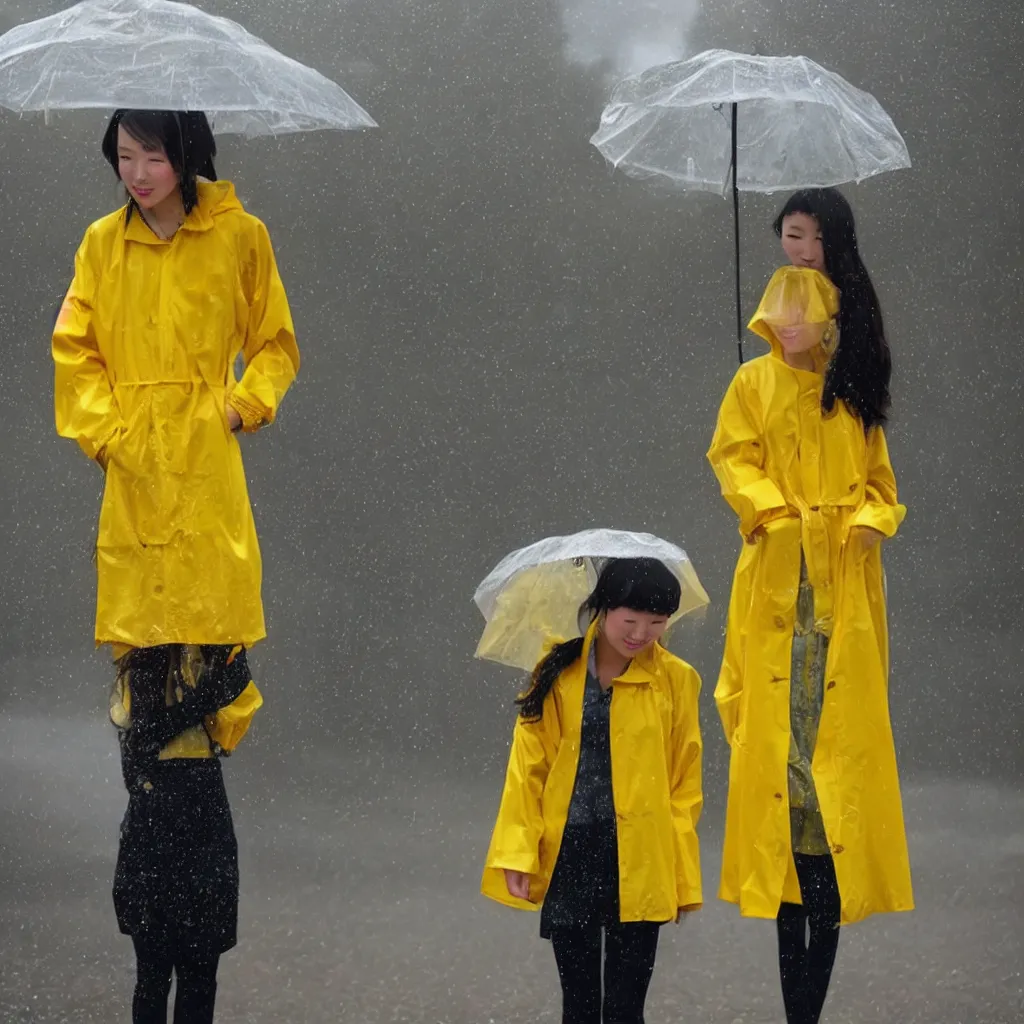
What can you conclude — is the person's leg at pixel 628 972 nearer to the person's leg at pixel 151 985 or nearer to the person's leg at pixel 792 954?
the person's leg at pixel 792 954

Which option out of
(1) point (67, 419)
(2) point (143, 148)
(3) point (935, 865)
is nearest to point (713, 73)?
(2) point (143, 148)

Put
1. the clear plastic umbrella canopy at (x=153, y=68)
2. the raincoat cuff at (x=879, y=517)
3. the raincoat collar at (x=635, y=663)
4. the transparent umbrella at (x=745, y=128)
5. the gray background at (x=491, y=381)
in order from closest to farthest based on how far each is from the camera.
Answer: the clear plastic umbrella canopy at (x=153, y=68) < the raincoat collar at (x=635, y=663) < the raincoat cuff at (x=879, y=517) < the transparent umbrella at (x=745, y=128) < the gray background at (x=491, y=381)

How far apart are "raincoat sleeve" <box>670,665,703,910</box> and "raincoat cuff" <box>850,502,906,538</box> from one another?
0.43 metres

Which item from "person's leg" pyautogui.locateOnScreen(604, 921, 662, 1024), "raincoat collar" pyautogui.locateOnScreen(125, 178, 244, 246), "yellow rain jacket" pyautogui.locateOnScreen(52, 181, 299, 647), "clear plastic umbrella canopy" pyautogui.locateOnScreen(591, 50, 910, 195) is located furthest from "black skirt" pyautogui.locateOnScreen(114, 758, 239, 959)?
"clear plastic umbrella canopy" pyautogui.locateOnScreen(591, 50, 910, 195)

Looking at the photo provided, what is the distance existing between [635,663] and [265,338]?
91cm

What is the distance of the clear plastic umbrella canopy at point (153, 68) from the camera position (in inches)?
161

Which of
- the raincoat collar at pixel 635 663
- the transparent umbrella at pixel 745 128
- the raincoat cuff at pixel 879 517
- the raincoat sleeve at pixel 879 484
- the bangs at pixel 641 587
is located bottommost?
the raincoat collar at pixel 635 663

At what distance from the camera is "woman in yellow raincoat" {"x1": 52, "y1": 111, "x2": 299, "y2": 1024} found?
4176 mm

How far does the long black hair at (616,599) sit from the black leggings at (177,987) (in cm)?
74

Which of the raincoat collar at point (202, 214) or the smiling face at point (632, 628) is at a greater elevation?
the raincoat collar at point (202, 214)

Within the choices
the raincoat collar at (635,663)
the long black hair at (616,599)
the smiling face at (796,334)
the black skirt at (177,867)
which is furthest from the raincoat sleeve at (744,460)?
Result: the black skirt at (177,867)

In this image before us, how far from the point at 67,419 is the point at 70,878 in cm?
193

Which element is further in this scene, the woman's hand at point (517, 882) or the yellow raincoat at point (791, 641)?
the yellow raincoat at point (791, 641)

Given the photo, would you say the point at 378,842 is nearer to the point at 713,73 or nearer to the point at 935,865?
the point at 935,865
